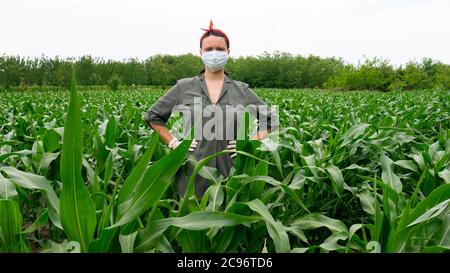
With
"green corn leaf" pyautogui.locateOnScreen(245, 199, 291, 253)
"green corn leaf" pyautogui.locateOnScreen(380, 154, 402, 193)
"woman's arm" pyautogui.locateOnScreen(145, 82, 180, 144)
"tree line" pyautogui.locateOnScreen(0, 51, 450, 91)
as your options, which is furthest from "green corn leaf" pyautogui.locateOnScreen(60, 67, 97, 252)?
"tree line" pyautogui.locateOnScreen(0, 51, 450, 91)

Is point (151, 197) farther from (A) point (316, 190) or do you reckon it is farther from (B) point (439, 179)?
(B) point (439, 179)

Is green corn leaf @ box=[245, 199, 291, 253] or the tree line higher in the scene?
the tree line

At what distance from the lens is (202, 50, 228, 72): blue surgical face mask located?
279cm

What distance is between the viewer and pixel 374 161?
295 centimetres

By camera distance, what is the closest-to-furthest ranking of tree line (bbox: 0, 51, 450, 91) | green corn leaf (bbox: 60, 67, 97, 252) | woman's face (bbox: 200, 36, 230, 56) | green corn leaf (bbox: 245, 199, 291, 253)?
green corn leaf (bbox: 60, 67, 97, 252) → green corn leaf (bbox: 245, 199, 291, 253) → woman's face (bbox: 200, 36, 230, 56) → tree line (bbox: 0, 51, 450, 91)

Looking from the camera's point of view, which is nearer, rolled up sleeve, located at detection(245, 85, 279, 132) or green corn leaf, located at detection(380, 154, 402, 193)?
green corn leaf, located at detection(380, 154, 402, 193)

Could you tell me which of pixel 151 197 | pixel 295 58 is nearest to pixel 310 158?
pixel 151 197

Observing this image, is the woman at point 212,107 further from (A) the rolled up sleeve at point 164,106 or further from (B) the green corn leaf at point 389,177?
(B) the green corn leaf at point 389,177

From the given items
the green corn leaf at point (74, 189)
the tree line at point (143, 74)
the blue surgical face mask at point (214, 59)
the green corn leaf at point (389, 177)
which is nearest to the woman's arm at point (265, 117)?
the blue surgical face mask at point (214, 59)

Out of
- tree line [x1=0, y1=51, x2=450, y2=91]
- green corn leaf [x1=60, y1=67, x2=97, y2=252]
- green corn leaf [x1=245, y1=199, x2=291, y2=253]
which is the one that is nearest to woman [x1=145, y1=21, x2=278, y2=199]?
green corn leaf [x1=245, y1=199, x2=291, y2=253]

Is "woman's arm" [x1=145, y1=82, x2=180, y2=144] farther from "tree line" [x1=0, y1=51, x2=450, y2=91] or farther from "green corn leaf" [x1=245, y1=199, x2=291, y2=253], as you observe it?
"tree line" [x1=0, y1=51, x2=450, y2=91]

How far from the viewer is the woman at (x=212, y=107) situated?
2.70 meters

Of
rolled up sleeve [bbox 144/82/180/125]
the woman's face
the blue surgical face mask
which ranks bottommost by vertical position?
rolled up sleeve [bbox 144/82/180/125]

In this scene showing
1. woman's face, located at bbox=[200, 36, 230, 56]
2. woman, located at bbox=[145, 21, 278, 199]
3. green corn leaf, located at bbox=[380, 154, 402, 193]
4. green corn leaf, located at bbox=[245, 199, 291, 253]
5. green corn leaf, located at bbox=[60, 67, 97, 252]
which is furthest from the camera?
woman's face, located at bbox=[200, 36, 230, 56]
